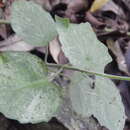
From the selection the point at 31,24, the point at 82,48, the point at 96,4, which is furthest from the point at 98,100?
the point at 96,4

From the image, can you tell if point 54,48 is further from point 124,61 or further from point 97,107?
point 97,107

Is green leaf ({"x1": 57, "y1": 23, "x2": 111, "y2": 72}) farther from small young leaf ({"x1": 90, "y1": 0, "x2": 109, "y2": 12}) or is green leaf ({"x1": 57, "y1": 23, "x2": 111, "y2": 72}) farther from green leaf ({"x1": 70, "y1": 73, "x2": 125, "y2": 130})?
small young leaf ({"x1": 90, "y1": 0, "x2": 109, "y2": 12})

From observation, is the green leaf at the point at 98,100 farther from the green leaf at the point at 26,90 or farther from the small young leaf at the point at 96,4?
the small young leaf at the point at 96,4

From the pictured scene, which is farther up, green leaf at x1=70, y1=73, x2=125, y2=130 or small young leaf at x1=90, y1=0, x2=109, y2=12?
green leaf at x1=70, y1=73, x2=125, y2=130

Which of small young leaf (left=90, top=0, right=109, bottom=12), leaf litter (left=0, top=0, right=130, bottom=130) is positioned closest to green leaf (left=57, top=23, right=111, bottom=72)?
leaf litter (left=0, top=0, right=130, bottom=130)

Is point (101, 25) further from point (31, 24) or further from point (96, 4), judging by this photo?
point (31, 24)


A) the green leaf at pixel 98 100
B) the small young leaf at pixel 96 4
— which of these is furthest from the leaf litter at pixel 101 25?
the green leaf at pixel 98 100
